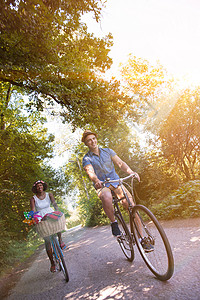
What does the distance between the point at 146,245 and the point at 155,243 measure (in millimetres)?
196

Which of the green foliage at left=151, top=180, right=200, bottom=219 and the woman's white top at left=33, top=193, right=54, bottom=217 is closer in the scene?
the woman's white top at left=33, top=193, right=54, bottom=217

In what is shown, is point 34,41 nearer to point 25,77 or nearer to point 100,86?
point 25,77

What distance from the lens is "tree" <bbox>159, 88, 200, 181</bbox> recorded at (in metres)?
9.49

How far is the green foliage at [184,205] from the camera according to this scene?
6159 millimetres

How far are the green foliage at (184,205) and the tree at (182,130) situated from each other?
3.62 meters

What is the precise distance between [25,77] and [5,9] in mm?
1810

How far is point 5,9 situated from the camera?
5.82m

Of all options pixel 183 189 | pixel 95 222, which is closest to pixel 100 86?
pixel 183 189

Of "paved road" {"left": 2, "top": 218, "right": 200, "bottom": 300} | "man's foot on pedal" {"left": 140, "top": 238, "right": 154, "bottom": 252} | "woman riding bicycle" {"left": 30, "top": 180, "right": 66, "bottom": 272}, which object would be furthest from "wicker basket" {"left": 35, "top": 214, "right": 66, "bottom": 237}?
"man's foot on pedal" {"left": 140, "top": 238, "right": 154, "bottom": 252}

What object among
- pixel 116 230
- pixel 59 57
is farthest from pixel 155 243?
pixel 59 57

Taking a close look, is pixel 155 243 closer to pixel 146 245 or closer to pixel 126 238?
pixel 146 245

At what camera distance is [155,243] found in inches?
115

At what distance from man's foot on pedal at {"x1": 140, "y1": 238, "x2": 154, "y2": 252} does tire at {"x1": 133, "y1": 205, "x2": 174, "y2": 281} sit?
35mm

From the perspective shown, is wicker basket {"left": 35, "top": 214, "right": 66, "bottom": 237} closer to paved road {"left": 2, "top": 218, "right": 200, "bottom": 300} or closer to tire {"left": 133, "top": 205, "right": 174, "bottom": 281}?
paved road {"left": 2, "top": 218, "right": 200, "bottom": 300}
